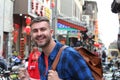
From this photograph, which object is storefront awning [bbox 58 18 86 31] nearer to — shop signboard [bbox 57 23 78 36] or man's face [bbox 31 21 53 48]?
shop signboard [bbox 57 23 78 36]

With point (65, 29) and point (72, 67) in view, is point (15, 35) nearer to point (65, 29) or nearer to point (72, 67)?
point (65, 29)

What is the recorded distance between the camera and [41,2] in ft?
122

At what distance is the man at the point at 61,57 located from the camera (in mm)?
3564

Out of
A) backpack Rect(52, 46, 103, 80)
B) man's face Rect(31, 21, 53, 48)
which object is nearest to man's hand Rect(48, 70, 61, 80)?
backpack Rect(52, 46, 103, 80)

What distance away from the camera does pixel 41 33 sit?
3.67 meters

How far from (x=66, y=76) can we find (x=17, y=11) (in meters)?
27.6

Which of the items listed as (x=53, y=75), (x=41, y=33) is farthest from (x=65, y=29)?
(x=53, y=75)

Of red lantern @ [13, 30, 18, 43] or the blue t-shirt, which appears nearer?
the blue t-shirt

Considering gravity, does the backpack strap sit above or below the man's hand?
above

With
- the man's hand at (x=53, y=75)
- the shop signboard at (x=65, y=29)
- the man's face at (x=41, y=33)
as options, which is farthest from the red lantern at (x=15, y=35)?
the man's hand at (x=53, y=75)

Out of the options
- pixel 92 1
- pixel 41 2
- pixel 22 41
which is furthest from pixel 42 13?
pixel 92 1

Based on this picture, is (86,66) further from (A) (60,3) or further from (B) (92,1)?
(B) (92,1)

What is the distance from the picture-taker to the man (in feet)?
11.7

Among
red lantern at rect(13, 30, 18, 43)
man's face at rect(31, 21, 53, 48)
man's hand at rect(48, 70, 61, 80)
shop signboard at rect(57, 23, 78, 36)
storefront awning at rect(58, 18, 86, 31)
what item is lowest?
red lantern at rect(13, 30, 18, 43)
